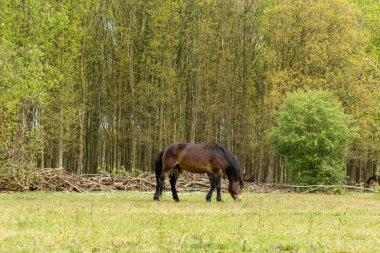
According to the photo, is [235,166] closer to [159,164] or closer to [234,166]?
[234,166]

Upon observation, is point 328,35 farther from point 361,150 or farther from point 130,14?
point 130,14

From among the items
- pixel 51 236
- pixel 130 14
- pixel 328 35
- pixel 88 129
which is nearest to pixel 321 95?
pixel 328 35

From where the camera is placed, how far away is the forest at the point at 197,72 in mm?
33750

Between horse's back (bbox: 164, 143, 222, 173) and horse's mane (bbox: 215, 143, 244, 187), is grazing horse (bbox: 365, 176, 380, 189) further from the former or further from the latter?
horse's back (bbox: 164, 143, 222, 173)

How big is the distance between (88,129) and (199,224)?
3049 centimetres

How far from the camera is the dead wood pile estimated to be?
22.6 metres

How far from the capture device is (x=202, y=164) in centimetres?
1734

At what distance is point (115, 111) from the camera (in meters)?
38.2

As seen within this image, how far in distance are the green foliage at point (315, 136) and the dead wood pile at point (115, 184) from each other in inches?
45.1

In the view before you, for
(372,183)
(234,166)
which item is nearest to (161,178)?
(234,166)

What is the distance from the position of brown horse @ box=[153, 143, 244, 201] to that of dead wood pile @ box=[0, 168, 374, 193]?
6847mm

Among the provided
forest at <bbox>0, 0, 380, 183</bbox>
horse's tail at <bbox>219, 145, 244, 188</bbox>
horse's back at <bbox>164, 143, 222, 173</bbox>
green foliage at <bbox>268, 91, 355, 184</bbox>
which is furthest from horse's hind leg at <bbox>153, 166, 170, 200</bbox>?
forest at <bbox>0, 0, 380, 183</bbox>

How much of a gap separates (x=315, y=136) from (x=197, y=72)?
1084 centimetres

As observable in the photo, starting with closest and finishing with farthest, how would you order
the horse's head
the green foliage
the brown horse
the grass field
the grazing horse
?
the grass field < the brown horse < the horse's head < the green foliage < the grazing horse
